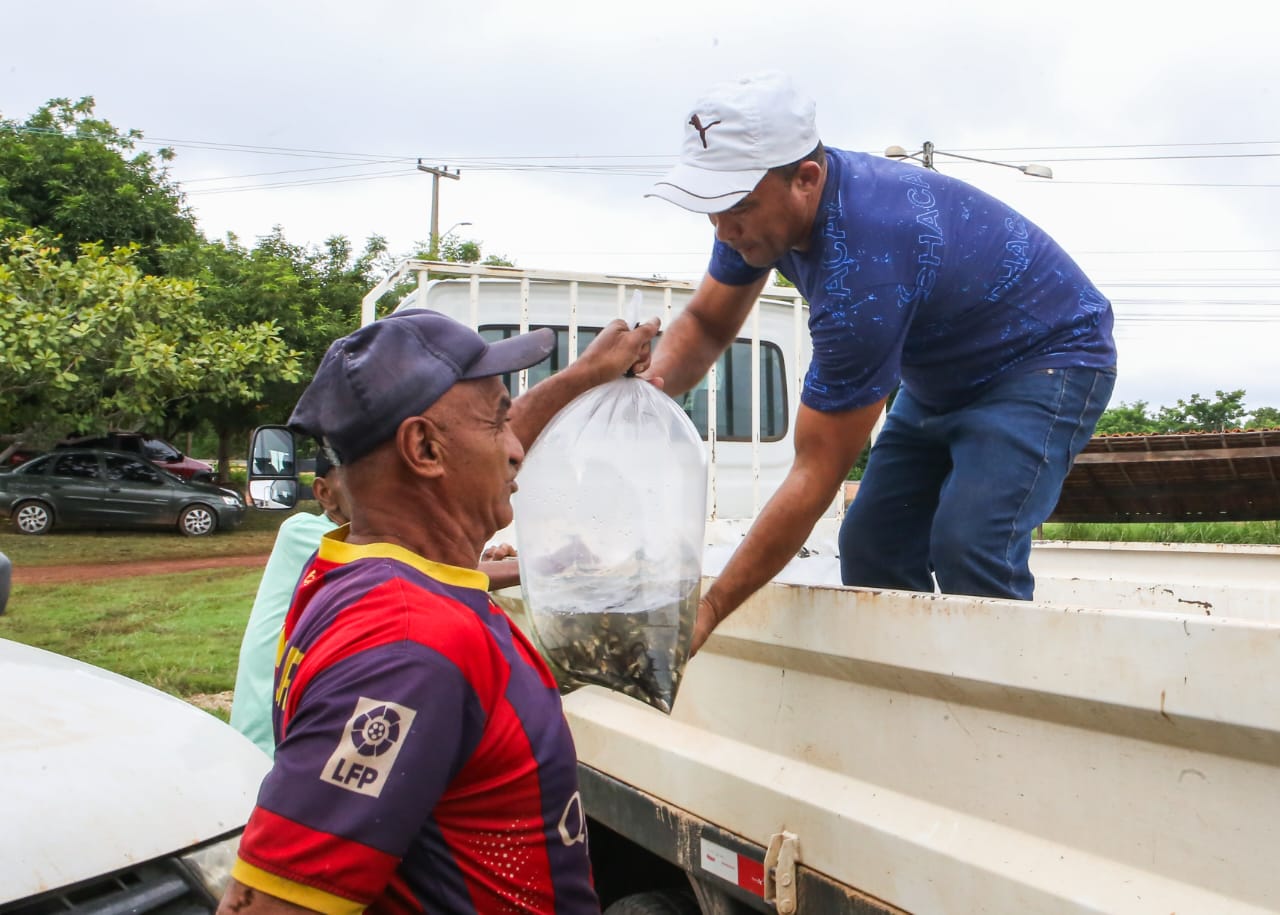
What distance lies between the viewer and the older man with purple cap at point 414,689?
0.95 m

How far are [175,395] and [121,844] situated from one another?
1385cm

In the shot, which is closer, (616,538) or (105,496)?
(616,538)

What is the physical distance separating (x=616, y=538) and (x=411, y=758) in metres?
0.79

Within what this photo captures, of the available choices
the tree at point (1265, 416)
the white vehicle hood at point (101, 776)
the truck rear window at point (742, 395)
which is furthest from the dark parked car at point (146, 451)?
the tree at point (1265, 416)

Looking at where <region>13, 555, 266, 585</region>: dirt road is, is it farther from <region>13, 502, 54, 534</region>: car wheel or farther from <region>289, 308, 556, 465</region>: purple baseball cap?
<region>289, 308, 556, 465</region>: purple baseball cap

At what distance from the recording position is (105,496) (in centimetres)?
1552

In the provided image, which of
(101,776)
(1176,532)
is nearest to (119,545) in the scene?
(1176,532)

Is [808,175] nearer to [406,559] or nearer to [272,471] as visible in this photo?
[406,559]

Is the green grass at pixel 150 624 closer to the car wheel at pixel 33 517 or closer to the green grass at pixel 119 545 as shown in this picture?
the green grass at pixel 119 545

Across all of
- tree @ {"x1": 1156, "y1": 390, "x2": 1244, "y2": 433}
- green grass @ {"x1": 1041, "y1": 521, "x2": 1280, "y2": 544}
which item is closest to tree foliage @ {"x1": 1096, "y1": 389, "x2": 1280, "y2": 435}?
tree @ {"x1": 1156, "y1": 390, "x2": 1244, "y2": 433}

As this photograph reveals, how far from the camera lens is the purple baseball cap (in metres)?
1.20

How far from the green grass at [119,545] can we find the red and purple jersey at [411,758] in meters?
13.3

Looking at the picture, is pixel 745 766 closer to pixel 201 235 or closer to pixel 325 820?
pixel 325 820

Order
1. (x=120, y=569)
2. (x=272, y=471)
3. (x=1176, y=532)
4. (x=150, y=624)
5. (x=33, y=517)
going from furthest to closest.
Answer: (x=33, y=517), (x=120, y=569), (x=1176, y=532), (x=150, y=624), (x=272, y=471)
